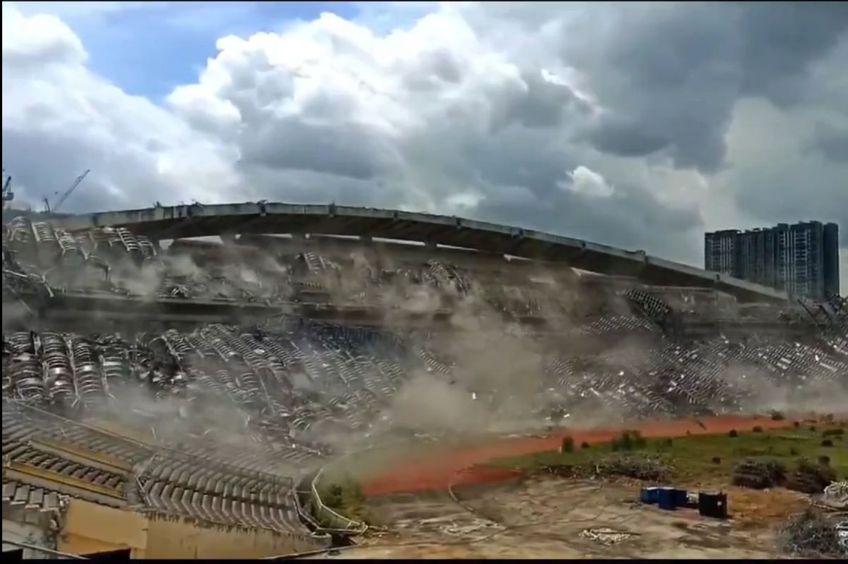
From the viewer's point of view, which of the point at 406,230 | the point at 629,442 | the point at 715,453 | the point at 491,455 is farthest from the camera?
the point at 406,230

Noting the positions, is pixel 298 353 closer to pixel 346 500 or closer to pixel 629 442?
pixel 346 500

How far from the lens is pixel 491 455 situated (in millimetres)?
15461

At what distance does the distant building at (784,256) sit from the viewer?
1430 cm

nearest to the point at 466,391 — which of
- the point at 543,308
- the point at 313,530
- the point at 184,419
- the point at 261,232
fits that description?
the point at 543,308

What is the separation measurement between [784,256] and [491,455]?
791 cm

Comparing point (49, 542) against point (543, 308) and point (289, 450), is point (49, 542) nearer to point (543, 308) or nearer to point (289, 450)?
point (289, 450)

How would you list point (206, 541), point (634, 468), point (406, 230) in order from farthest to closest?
point (406, 230) → point (634, 468) → point (206, 541)

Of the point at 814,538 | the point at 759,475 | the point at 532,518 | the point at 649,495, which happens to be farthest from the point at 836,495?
the point at 532,518

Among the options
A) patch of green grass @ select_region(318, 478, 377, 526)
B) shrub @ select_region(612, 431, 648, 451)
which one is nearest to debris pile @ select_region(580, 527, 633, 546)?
patch of green grass @ select_region(318, 478, 377, 526)

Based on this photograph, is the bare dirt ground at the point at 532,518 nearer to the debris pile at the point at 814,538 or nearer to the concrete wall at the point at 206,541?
the debris pile at the point at 814,538

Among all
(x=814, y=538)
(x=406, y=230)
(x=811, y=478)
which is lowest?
(x=814, y=538)

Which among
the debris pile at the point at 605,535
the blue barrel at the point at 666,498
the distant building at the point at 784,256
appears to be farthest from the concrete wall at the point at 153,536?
the distant building at the point at 784,256

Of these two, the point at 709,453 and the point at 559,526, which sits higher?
the point at 709,453

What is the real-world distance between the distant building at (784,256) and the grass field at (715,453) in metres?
3.11
